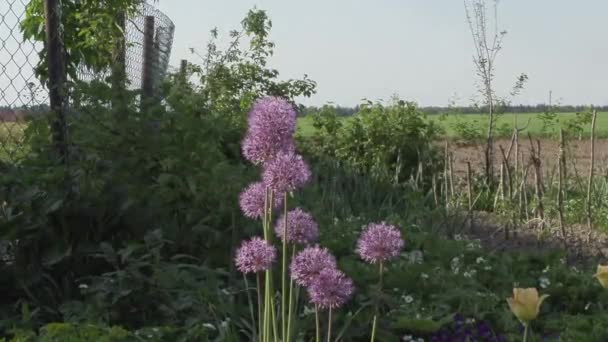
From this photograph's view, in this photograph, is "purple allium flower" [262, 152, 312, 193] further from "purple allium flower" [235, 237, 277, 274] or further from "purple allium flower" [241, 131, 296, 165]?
"purple allium flower" [235, 237, 277, 274]

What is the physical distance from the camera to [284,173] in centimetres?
218

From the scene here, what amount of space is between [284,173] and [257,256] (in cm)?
25

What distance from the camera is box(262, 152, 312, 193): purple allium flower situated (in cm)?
218

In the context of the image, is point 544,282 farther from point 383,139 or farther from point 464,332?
point 383,139

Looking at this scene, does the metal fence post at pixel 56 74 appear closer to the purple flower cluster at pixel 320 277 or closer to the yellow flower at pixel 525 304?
the purple flower cluster at pixel 320 277

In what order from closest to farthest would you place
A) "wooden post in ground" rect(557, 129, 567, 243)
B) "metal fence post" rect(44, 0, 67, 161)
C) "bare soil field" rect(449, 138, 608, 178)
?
"metal fence post" rect(44, 0, 67, 161) < "wooden post in ground" rect(557, 129, 567, 243) < "bare soil field" rect(449, 138, 608, 178)

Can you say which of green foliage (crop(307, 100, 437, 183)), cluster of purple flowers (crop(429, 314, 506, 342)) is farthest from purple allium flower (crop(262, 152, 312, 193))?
green foliage (crop(307, 100, 437, 183))

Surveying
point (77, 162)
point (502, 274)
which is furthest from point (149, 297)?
point (502, 274)

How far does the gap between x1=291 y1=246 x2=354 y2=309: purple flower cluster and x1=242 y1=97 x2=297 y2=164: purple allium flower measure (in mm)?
234

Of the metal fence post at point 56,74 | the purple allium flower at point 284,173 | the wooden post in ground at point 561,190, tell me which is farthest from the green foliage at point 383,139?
the purple allium flower at point 284,173

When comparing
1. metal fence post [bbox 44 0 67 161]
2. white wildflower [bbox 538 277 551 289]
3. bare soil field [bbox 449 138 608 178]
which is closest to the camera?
white wildflower [bbox 538 277 551 289]

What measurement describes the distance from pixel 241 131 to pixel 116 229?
4.27 metres

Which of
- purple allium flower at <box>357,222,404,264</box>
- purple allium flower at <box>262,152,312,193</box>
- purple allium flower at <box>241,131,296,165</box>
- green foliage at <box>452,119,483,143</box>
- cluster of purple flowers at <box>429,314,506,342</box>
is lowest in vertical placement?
cluster of purple flowers at <box>429,314,506,342</box>

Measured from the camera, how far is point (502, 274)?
4.57 meters
